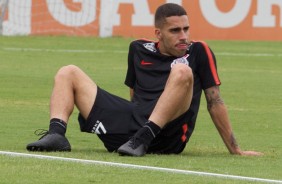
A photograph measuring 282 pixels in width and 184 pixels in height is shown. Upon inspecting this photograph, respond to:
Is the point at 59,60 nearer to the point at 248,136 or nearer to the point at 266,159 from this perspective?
the point at 248,136

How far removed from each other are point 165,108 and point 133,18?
20.3 meters

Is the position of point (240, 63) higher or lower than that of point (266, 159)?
lower

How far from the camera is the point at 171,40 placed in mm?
8617

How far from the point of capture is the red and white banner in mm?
27797

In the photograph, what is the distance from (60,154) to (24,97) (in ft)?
20.4

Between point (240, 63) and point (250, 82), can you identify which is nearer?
point (250, 82)

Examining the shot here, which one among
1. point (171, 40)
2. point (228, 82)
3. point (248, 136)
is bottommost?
point (228, 82)

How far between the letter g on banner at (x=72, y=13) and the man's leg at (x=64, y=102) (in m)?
19.0

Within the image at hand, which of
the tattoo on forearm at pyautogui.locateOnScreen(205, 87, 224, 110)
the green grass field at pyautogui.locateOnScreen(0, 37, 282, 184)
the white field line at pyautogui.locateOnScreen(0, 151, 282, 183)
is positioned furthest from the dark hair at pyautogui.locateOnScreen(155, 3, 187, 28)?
the white field line at pyautogui.locateOnScreen(0, 151, 282, 183)

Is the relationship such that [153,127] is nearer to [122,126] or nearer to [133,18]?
[122,126]

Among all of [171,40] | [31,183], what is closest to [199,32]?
[171,40]

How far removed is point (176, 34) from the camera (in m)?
8.59

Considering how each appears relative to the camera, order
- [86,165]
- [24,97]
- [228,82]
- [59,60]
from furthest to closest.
A: 1. [59,60]
2. [228,82]
3. [24,97]
4. [86,165]

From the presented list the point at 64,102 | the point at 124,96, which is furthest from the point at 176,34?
the point at 124,96
